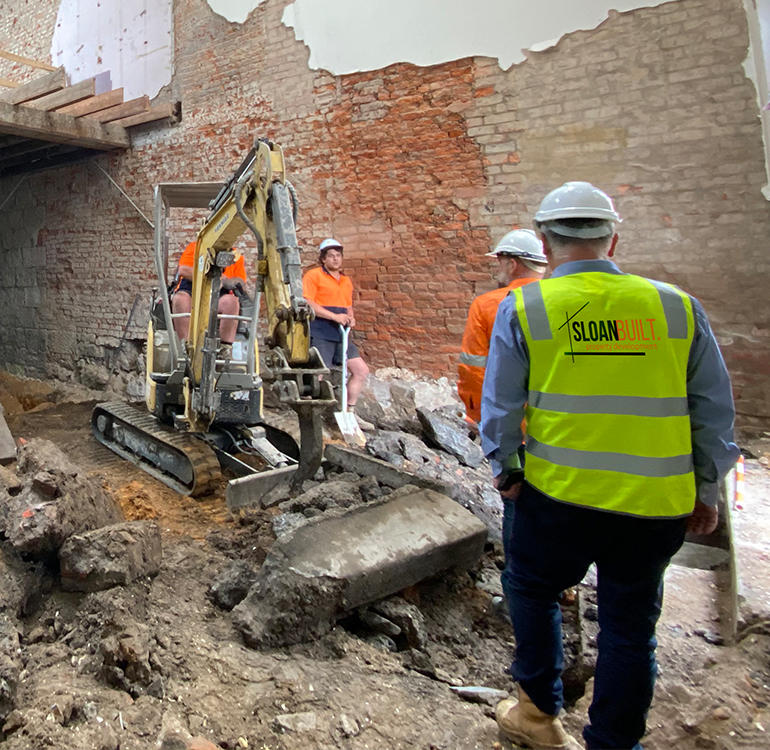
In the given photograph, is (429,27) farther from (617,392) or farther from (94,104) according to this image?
(617,392)

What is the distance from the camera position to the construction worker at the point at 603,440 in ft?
5.79

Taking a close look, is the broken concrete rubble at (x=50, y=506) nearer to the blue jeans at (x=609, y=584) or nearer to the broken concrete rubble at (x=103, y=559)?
the broken concrete rubble at (x=103, y=559)

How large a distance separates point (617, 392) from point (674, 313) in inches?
12.0

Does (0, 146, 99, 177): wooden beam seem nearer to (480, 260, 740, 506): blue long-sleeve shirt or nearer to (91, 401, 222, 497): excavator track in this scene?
(91, 401, 222, 497): excavator track

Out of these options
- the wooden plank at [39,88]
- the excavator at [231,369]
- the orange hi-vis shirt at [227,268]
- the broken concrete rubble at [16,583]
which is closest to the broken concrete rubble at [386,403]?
the excavator at [231,369]

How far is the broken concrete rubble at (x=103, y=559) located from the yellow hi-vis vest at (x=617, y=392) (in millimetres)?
2037

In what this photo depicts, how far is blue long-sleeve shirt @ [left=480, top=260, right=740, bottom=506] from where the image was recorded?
6.05ft

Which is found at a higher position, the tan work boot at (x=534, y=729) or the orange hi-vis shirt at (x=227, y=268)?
the orange hi-vis shirt at (x=227, y=268)

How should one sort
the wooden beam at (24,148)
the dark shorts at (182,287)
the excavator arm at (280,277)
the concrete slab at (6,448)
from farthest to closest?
the wooden beam at (24,148) → the dark shorts at (182,287) → the concrete slab at (6,448) → the excavator arm at (280,277)

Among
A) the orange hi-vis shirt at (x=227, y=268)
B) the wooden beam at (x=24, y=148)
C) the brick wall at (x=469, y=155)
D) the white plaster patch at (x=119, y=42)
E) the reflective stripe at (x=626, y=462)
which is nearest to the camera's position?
the reflective stripe at (x=626, y=462)

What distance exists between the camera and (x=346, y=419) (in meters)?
6.07

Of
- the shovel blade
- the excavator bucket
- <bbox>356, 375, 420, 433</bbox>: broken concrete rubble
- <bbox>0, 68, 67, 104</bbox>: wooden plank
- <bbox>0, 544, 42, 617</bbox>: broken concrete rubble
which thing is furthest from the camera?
<bbox>0, 68, 67, 104</bbox>: wooden plank

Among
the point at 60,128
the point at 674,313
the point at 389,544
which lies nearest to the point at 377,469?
the point at 389,544

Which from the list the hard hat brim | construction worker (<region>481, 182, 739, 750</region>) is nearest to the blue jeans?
construction worker (<region>481, 182, 739, 750</region>)
